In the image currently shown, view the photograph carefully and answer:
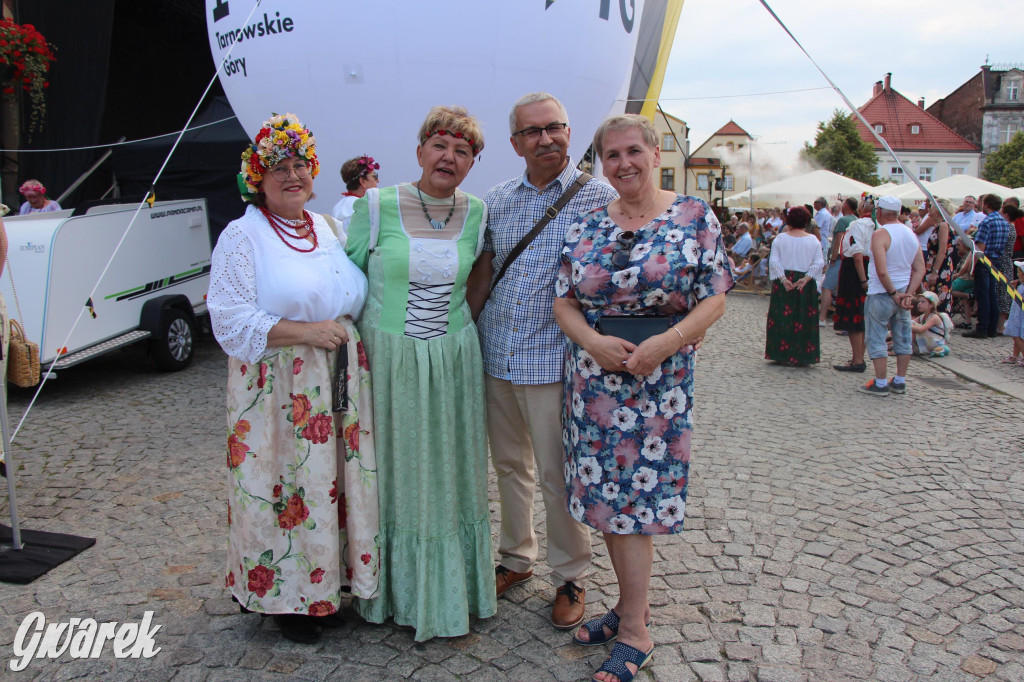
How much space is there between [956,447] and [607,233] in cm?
390

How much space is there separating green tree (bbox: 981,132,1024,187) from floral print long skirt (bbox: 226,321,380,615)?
157 ft

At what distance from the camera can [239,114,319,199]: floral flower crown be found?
2.39 meters

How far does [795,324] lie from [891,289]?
1330 mm

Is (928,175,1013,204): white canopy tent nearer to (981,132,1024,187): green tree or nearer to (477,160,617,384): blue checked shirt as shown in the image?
(477,160,617,384): blue checked shirt

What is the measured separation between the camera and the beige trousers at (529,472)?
2.62 metres

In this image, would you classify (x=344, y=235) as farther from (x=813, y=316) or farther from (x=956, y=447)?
(x=813, y=316)

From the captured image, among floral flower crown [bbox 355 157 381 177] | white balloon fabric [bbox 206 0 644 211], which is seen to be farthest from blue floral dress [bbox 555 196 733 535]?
white balloon fabric [bbox 206 0 644 211]

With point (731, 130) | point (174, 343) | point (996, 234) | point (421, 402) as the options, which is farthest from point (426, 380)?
point (731, 130)

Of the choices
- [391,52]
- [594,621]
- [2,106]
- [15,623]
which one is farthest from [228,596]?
[2,106]

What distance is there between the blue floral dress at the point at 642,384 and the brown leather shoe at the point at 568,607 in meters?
0.48

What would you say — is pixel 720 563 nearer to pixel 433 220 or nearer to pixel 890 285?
pixel 433 220

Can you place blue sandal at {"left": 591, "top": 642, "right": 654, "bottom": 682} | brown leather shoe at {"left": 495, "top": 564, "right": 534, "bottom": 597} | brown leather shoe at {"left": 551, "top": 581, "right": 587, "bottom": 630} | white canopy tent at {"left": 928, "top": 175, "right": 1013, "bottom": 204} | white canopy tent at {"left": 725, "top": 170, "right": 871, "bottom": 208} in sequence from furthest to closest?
1. white canopy tent at {"left": 725, "top": 170, "right": 871, "bottom": 208}
2. white canopy tent at {"left": 928, "top": 175, "right": 1013, "bottom": 204}
3. brown leather shoe at {"left": 495, "top": 564, "right": 534, "bottom": 597}
4. brown leather shoe at {"left": 551, "top": 581, "right": 587, "bottom": 630}
5. blue sandal at {"left": 591, "top": 642, "right": 654, "bottom": 682}

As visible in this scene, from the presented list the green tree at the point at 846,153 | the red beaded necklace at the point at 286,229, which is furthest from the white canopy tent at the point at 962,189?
the green tree at the point at 846,153

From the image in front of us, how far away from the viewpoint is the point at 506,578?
2.97 meters
